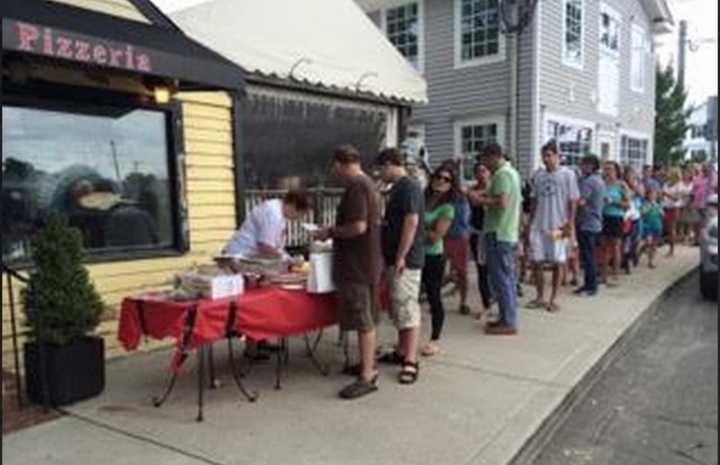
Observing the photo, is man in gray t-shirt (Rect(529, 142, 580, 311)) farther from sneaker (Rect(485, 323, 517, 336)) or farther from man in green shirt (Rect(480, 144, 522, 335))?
sneaker (Rect(485, 323, 517, 336))

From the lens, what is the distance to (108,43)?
17.0 ft

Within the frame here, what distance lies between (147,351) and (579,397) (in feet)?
12.5

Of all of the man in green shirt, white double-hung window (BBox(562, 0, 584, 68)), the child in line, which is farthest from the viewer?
white double-hung window (BBox(562, 0, 584, 68))

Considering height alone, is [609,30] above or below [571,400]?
above

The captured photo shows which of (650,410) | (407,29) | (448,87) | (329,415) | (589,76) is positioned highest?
(407,29)

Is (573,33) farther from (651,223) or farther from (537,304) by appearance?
(537,304)

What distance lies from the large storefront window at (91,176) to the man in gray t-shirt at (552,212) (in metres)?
4.00

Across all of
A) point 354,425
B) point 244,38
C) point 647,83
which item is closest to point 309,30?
point 244,38

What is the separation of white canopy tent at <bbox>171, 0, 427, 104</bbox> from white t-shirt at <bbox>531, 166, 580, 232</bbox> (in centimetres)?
273

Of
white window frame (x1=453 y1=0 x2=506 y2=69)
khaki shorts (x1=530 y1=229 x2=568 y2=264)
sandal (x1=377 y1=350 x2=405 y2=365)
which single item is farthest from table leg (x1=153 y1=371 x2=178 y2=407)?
white window frame (x1=453 y1=0 x2=506 y2=69)

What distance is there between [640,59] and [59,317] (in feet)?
58.9

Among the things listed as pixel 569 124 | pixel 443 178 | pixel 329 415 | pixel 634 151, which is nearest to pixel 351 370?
pixel 329 415

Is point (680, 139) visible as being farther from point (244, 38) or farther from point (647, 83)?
point (244, 38)

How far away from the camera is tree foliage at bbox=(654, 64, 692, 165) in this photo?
3459 centimetres
